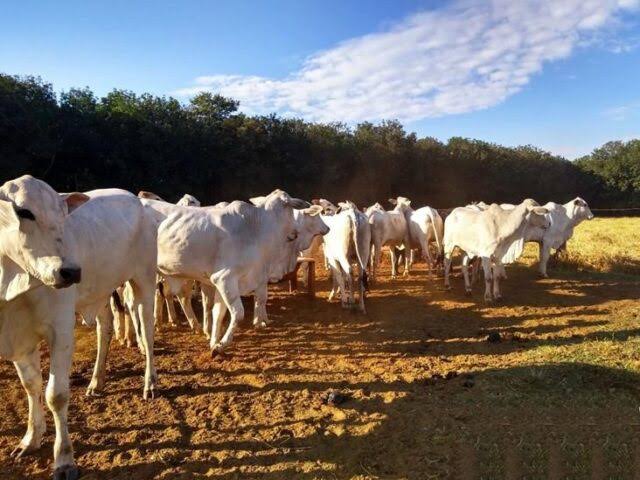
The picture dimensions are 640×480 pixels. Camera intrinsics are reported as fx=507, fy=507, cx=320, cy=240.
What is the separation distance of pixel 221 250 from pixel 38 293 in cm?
370

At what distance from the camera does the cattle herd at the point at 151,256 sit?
11.9ft

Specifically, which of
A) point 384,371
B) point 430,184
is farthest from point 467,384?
point 430,184

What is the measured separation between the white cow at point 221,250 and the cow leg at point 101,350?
1653 mm

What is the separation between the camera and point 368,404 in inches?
220

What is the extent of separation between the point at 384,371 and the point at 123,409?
10.6 ft

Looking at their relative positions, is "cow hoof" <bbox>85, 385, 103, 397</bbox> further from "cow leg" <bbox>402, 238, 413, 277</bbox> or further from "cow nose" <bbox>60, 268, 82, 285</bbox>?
"cow leg" <bbox>402, 238, 413, 277</bbox>

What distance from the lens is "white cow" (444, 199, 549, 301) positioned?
38.8 ft

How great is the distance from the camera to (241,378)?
21.2ft

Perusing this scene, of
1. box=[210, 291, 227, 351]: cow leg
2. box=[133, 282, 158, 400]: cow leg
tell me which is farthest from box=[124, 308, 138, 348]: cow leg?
box=[133, 282, 158, 400]: cow leg

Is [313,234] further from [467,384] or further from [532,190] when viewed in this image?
[532,190]

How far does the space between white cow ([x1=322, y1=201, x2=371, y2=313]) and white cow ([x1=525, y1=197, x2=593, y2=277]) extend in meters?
5.85

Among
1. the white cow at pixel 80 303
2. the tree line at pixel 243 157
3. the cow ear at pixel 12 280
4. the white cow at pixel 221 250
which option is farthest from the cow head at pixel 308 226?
the tree line at pixel 243 157

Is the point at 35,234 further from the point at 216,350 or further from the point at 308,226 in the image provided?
the point at 308,226

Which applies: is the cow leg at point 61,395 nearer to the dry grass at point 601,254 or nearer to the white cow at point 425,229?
the white cow at point 425,229
